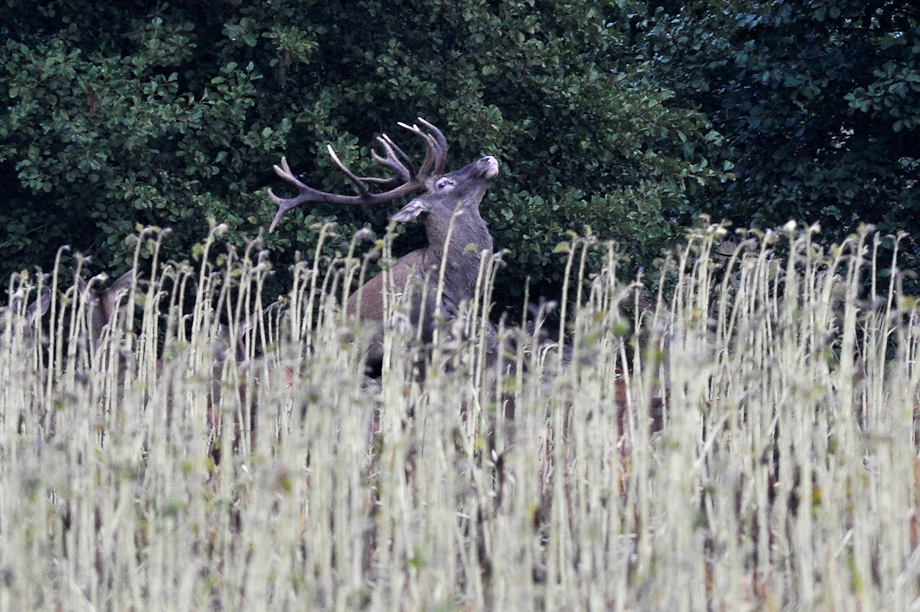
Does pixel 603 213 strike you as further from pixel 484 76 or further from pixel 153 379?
pixel 153 379

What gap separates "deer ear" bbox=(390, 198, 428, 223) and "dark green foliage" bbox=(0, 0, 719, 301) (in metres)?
1.01

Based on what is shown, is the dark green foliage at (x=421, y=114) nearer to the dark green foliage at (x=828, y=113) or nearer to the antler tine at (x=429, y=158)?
the dark green foliage at (x=828, y=113)

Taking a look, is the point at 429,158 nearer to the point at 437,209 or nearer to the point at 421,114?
the point at 437,209

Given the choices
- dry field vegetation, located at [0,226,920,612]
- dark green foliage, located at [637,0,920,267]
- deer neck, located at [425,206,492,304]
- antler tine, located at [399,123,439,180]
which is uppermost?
dark green foliage, located at [637,0,920,267]

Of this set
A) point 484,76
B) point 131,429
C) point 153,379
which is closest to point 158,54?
point 484,76

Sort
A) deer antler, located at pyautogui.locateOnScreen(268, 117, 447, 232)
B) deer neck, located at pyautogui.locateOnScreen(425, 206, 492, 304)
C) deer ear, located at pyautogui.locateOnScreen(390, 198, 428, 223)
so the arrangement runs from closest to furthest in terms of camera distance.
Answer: deer ear, located at pyautogui.locateOnScreen(390, 198, 428, 223) → deer neck, located at pyautogui.locateOnScreen(425, 206, 492, 304) → deer antler, located at pyautogui.locateOnScreen(268, 117, 447, 232)

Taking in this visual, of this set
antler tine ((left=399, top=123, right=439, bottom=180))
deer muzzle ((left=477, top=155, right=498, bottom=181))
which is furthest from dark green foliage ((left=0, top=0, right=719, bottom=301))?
deer muzzle ((left=477, top=155, right=498, bottom=181))

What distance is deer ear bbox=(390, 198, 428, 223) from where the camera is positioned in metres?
6.35

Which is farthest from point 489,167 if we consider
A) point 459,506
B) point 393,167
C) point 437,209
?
point 459,506

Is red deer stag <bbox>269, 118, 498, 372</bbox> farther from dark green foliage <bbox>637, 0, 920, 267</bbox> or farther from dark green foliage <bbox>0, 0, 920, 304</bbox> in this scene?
dark green foliage <bbox>637, 0, 920, 267</bbox>

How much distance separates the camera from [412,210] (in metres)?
6.50

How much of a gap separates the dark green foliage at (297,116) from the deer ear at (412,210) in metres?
1.01

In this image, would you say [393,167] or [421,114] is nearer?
[393,167]

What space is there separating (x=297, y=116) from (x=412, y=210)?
177 centimetres
